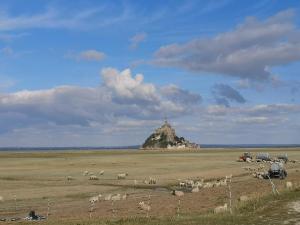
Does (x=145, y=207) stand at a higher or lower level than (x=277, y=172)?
lower

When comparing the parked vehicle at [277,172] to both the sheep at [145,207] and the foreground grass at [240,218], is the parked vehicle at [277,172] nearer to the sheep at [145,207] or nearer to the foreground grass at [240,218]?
the sheep at [145,207]

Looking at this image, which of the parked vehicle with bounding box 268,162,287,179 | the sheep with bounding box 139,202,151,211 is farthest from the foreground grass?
the parked vehicle with bounding box 268,162,287,179

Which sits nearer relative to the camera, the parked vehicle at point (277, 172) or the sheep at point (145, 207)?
the sheep at point (145, 207)

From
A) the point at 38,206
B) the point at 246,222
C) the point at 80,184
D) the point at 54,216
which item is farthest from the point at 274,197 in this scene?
the point at 80,184

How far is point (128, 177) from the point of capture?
260 feet

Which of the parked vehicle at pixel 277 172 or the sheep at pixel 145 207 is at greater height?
the parked vehicle at pixel 277 172

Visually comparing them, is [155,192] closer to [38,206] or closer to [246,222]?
[38,206]

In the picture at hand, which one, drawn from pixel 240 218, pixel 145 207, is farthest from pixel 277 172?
pixel 240 218

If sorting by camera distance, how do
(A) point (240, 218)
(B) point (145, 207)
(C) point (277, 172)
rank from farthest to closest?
(C) point (277, 172), (B) point (145, 207), (A) point (240, 218)

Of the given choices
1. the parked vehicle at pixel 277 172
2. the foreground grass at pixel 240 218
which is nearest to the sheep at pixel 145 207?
the foreground grass at pixel 240 218

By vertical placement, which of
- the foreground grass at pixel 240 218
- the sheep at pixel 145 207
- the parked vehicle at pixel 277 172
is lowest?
the sheep at pixel 145 207

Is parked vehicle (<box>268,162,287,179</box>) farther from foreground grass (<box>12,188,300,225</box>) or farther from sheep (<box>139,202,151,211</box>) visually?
foreground grass (<box>12,188,300,225</box>)

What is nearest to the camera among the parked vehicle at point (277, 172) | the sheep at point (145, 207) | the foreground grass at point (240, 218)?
the foreground grass at point (240, 218)

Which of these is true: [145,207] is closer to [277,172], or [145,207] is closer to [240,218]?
[240,218]
